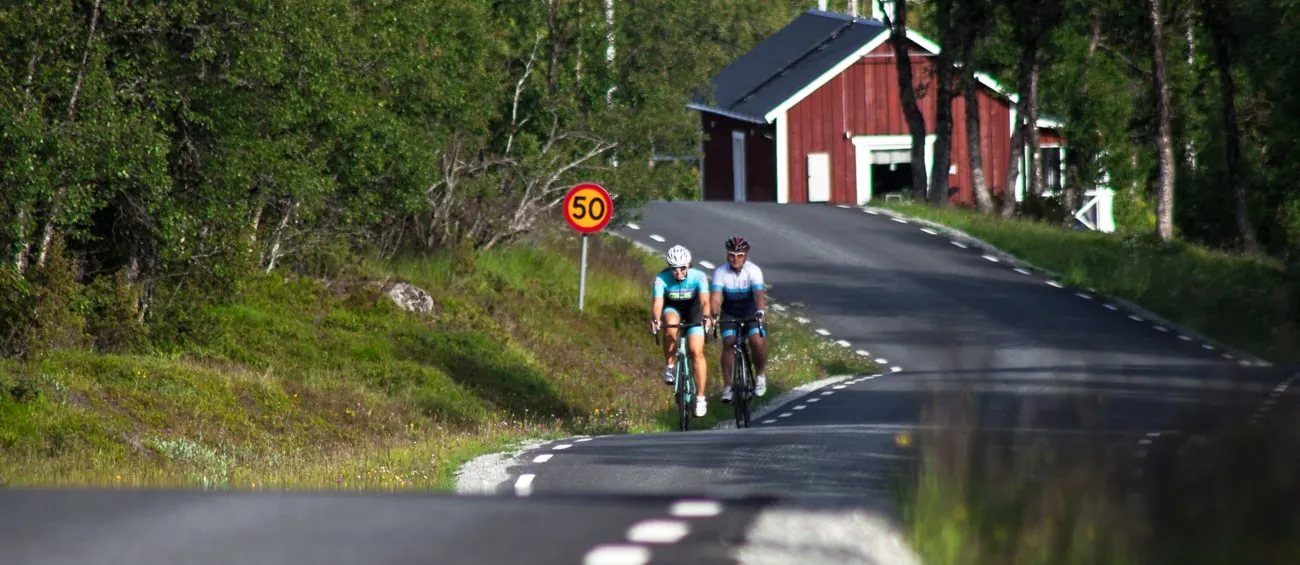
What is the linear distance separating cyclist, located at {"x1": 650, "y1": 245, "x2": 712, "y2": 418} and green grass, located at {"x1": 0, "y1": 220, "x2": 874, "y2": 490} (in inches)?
57.7

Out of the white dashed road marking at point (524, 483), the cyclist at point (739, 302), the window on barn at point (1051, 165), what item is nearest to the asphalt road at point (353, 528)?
the white dashed road marking at point (524, 483)

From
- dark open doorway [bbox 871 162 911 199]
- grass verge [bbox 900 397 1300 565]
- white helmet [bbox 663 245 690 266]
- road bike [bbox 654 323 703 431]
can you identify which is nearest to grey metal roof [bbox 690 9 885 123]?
dark open doorway [bbox 871 162 911 199]

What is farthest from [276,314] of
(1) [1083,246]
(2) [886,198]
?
(2) [886,198]

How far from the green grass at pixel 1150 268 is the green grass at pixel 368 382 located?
289 inches

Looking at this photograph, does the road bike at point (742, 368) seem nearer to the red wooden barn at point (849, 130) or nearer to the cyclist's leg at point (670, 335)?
the cyclist's leg at point (670, 335)

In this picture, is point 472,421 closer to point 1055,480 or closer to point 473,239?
point 473,239

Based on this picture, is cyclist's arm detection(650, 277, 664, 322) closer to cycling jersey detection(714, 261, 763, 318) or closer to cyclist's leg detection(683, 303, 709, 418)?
cyclist's leg detection(683, 303, 709, 418)

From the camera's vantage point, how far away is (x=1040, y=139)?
67125mm

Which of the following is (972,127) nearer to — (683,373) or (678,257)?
(683,373)

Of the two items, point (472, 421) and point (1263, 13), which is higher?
point (1263, 13)

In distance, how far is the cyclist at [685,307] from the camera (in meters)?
17.8

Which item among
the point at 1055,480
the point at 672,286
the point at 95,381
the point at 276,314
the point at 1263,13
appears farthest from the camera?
the point at 1263,13

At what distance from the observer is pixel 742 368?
1880 centimetres

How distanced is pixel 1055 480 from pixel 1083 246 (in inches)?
1391
